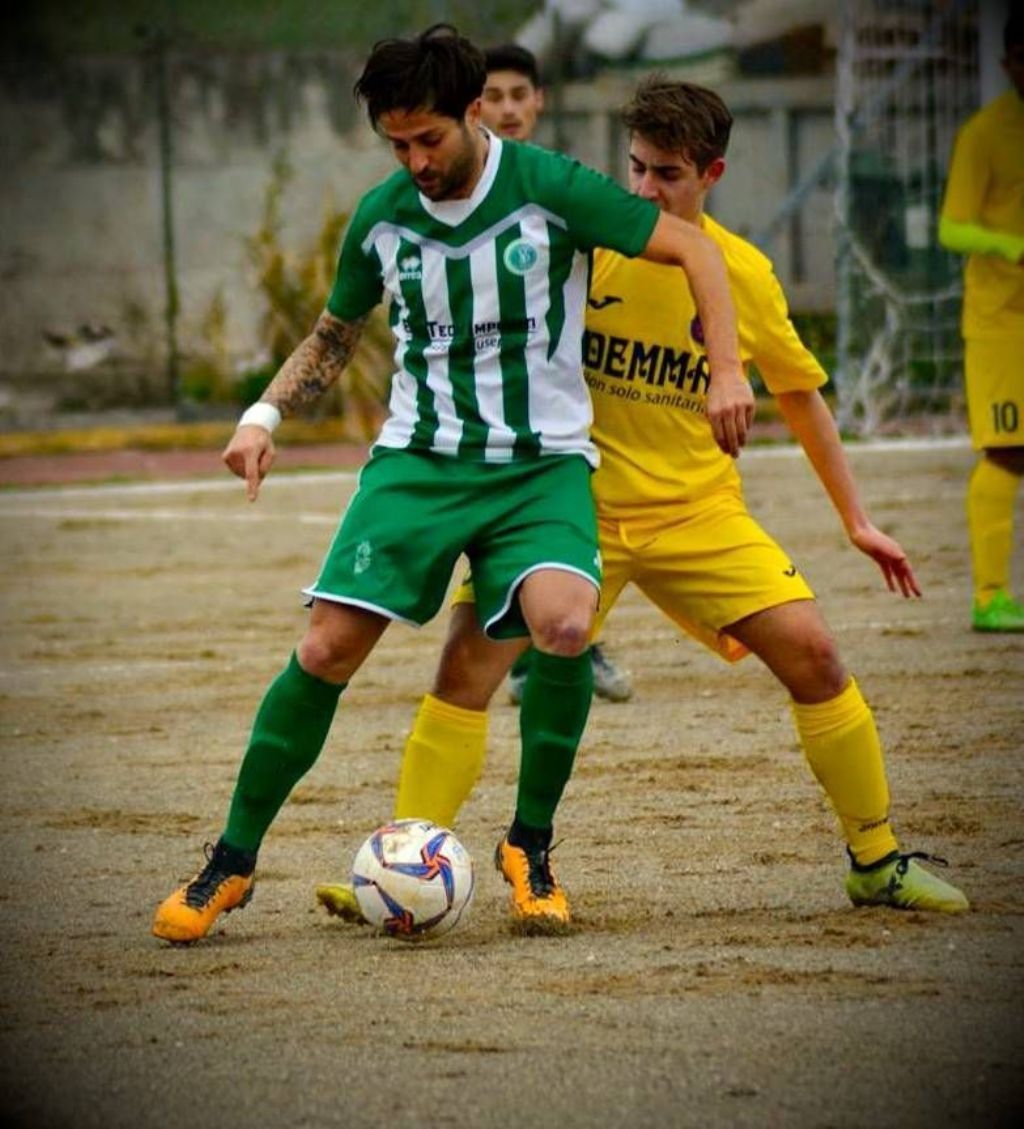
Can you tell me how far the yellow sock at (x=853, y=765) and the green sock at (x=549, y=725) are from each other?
50 cm

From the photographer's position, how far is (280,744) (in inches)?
210

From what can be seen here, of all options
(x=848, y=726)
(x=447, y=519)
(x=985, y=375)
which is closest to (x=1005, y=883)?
(x=848, y=726)

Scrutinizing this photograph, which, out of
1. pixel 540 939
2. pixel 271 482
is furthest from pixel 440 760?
pixel 271 482

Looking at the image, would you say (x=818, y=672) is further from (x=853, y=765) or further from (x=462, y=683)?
(x=462, y=683)

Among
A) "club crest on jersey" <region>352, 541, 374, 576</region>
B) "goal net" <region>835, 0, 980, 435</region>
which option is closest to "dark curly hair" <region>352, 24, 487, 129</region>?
"club crest on jersey" <region>352, 541, 374, 576</region>

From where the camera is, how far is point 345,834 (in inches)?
258

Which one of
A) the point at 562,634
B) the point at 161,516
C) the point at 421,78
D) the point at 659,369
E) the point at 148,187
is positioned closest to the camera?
the point at 421,78

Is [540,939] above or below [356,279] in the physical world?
below

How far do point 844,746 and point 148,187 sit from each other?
16053 millimetres

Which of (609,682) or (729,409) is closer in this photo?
(729,409)

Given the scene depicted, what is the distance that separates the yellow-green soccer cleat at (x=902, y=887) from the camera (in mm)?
5367

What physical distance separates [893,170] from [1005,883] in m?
14.4

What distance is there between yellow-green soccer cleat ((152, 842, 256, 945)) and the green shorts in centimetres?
58

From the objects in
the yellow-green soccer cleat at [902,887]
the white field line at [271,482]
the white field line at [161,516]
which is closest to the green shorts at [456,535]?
the yellow-green soccer cleat at [902,887]
